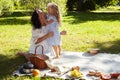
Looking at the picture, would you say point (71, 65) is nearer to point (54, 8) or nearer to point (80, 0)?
point (54, 8)

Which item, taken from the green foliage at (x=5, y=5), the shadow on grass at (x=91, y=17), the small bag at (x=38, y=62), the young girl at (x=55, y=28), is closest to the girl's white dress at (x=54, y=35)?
the young girl at (x=55, y=28)

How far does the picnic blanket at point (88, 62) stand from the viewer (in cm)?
673

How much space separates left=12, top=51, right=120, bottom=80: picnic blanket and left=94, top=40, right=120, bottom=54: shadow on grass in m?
0.55

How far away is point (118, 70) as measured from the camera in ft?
22.0

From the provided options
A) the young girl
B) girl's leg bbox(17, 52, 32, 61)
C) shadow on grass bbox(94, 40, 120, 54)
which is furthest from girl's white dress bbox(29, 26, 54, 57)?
shadow on grass bbox(94, 40, 120, 54)

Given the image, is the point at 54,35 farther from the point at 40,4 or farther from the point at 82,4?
the point at 82,4

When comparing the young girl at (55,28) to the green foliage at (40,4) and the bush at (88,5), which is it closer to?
the green foliage at (40,4)

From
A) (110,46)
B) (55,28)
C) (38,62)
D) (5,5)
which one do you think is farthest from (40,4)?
(38,62)

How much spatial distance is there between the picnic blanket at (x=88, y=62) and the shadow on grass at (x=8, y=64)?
0.70 m

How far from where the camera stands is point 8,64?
23.7 ft

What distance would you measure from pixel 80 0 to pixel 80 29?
11.7 m

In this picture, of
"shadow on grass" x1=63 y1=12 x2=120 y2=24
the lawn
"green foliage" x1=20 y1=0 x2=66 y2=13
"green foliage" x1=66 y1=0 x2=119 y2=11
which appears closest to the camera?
the lawn

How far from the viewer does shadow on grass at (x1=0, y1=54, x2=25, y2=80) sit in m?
6.55

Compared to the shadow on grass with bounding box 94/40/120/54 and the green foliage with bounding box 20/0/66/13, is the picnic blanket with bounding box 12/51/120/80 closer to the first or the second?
the shadow on grass with bounding box 94/40/120/54
